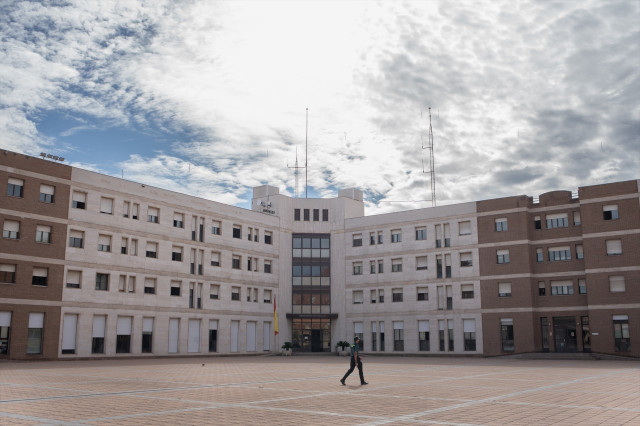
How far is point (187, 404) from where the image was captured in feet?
52.7

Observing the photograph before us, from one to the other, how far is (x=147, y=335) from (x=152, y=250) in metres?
7.38

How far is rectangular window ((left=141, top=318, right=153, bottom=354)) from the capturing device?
2055 inches

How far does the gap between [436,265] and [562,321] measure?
527 inches

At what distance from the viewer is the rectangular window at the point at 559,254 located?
54.8 m

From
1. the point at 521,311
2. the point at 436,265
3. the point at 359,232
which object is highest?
the point at 359,232

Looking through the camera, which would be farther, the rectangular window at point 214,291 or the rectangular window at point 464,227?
the rectangular window at point 464,227

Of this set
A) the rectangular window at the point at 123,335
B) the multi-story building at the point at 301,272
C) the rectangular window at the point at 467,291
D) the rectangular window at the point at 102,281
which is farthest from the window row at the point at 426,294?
the rectangular window at the point at 102,281

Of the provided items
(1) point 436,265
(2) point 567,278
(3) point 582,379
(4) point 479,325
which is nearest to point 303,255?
(1) point 436,265

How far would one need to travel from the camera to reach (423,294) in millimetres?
63062

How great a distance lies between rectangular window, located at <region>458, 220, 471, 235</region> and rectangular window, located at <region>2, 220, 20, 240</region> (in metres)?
40.0

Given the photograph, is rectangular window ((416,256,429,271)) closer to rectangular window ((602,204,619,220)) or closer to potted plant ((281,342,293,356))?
potted plant ((281,342,293,356))

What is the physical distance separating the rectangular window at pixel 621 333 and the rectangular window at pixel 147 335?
3914 cm

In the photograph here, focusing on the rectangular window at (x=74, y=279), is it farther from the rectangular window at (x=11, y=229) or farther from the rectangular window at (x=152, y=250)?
the rectangular window at (x=152, y=250)

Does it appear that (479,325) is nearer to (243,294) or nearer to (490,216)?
(490,216)
